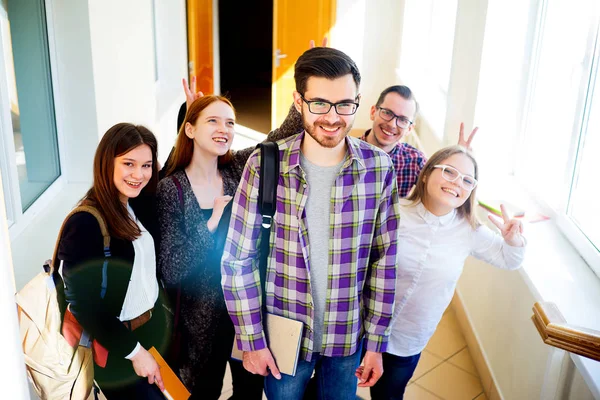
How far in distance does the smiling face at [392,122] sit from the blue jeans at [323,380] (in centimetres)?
99

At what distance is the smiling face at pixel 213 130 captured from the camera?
2.09 metres

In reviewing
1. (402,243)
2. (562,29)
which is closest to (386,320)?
(402,243)

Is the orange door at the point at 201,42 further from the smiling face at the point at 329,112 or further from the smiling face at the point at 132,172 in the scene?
the smiling face at the point at 329,112

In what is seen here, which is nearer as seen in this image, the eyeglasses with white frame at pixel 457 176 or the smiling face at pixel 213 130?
the eyeglasses with white frame at pixel 457 176

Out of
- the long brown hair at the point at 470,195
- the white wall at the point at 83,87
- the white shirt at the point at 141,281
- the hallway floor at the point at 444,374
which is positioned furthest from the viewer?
the hallway floor at the point at 444,374

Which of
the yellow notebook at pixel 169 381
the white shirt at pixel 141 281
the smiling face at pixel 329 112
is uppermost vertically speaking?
the smiling face at pixel 329 112

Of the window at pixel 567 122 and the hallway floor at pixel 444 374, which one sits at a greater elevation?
the window at pixel 567 122

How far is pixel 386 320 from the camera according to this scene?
1.79 m

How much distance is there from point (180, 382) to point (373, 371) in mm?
651

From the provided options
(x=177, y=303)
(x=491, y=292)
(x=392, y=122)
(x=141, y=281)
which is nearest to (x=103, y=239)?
(x=141, y=281)

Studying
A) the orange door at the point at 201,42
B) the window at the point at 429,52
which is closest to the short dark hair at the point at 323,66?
the window at the point at 429,52

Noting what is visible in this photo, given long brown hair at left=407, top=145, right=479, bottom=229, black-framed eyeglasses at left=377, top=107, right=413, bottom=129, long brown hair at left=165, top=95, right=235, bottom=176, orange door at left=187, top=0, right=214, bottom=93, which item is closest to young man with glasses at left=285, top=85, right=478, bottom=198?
black-framed eyeglasses at left=377, top=107, right=413, bottom=129

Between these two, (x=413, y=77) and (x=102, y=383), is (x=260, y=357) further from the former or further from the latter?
(x=413, y=77)

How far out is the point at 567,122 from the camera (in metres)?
2.77
